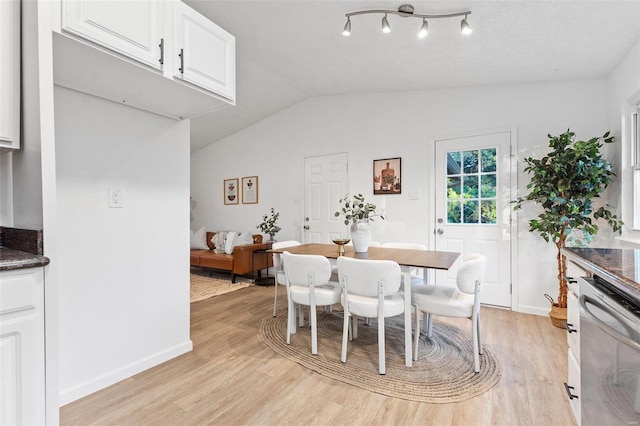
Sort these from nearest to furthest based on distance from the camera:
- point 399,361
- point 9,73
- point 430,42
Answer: point 9,73 < point 399,361 < point 430,42

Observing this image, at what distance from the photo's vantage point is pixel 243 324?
296 cm

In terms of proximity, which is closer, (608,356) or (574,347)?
(608,356)

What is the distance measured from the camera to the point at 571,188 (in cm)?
278

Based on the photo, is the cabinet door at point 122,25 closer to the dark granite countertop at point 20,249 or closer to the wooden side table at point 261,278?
the dark granite countertop at point 20,249

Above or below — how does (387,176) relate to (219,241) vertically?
above

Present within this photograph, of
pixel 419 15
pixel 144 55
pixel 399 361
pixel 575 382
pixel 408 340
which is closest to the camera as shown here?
A: pixel 575 382

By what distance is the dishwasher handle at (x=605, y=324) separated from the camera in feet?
2.81

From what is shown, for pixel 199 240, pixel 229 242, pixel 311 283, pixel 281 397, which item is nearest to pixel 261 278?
pixel 229 242

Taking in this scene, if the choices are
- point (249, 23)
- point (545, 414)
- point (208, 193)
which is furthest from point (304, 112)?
point (545, 414)

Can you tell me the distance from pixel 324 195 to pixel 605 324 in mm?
3863

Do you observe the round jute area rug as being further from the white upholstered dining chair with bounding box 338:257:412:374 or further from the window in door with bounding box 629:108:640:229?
the window in door with bounding box 629:108:640:229

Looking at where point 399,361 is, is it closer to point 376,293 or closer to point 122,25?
point 376,293

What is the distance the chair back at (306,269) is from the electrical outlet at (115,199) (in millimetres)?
1191

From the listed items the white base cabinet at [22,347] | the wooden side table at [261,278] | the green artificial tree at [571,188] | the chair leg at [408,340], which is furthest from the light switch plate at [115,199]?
the green artificial tree at [571,188]
